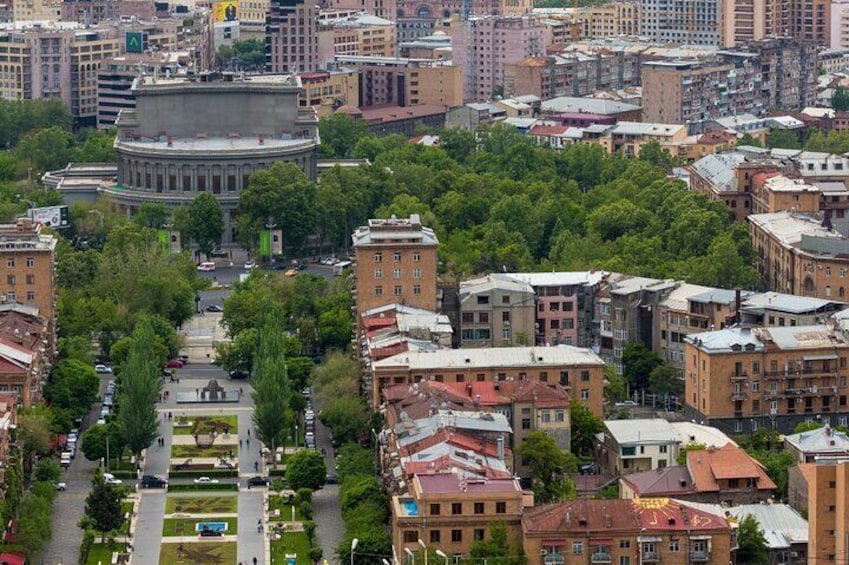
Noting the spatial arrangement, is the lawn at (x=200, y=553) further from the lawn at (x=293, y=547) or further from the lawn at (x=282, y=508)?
the lawn at (x=282, y=508)

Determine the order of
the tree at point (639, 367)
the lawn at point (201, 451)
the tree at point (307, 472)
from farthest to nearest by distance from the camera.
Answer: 1. the tree at point (639, 367)
2. the lawn at point (201, 451)
3. the tree at point (307, 472)

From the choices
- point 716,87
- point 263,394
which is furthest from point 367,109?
point 263,394

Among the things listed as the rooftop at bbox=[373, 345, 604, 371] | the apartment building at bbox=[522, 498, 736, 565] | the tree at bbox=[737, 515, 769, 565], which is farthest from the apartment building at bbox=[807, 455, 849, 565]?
the rooftop at bbox=[373, 345, 604, 371]

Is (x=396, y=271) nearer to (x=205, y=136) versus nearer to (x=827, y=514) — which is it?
(x=827, y=514)

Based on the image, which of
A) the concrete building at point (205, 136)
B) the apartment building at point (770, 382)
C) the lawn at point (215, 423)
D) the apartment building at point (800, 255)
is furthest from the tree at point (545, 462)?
the concrete building at point (205, 136)

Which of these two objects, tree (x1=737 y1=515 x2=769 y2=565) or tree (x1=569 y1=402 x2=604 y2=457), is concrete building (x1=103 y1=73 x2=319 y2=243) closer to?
tree (x1=569 y1=402 x2=604 y2=457)

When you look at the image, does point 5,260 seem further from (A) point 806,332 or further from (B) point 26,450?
(A) point 806,332

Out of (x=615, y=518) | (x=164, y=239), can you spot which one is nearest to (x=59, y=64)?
(x=164, y=239)
